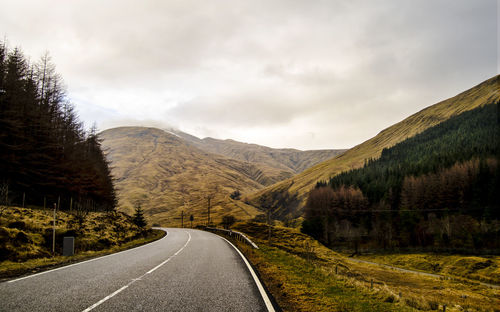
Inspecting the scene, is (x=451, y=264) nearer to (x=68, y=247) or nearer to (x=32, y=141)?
(x=68, y=247)

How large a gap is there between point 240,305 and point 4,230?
1463 cm

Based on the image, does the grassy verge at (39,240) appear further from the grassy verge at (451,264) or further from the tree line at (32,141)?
the grassy verge at (451,264)

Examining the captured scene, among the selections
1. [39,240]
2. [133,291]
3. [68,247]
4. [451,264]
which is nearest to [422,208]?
[451,264]

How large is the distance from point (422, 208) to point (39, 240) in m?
92.9

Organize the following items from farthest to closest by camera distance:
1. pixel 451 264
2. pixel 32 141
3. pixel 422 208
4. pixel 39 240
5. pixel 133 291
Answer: pixel 422 208, pixel 451 264, pixel 32 141, pixel 39 240, pixel 133 291

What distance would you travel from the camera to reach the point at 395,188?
93000 millimetres

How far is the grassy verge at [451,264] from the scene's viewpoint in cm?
5438

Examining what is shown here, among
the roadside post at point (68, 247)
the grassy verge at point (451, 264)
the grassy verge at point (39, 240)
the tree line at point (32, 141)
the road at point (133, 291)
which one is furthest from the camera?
the grassy verge at point (451, 264)

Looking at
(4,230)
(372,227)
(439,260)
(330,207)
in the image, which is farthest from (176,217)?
(4,230)

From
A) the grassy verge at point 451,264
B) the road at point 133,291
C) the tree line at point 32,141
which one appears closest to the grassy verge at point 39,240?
the road at point 133,291

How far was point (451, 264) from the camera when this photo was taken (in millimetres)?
62000

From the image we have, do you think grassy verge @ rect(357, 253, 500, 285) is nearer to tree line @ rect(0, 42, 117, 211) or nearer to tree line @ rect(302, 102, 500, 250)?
tree line @ rect(302, 102, 500, 250)

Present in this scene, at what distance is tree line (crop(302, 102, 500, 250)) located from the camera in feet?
236

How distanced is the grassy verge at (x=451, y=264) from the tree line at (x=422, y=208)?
25.9 feet
